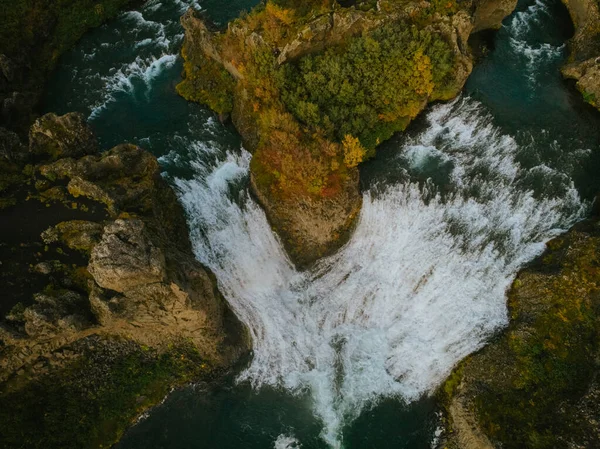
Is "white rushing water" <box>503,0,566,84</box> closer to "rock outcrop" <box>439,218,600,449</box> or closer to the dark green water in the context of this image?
the dark green water

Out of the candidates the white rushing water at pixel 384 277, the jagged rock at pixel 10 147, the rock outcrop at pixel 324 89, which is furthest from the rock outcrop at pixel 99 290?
the rock outcrop at pixel 324 89

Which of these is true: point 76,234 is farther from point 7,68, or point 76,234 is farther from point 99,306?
point 7,68

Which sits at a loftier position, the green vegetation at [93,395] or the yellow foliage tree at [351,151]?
the yellow foliage tree at [351,151]

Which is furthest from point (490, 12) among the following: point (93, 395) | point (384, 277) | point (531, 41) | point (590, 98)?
point (93, 395)

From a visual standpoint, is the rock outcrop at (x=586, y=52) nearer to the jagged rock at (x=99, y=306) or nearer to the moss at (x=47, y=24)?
the jagged rock at (x=99, y=306)

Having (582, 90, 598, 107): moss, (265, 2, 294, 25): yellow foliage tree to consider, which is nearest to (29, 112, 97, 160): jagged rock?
(265, 2, 294, 25): yellow foliage tree

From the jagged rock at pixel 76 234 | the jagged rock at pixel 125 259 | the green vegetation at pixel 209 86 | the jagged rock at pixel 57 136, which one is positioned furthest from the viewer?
the green vegetation at pixel 209 86

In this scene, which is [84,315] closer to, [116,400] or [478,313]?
[116,400]
